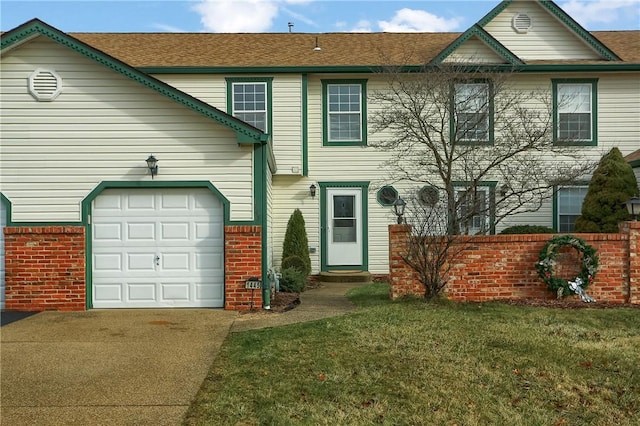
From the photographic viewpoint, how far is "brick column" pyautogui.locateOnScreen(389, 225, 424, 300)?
10945 millimetres

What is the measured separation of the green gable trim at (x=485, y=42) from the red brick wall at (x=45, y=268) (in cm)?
1083

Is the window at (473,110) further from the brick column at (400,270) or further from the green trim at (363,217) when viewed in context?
the brick column at (400,270)

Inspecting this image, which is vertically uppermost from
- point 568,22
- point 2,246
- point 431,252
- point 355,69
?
point 568,22

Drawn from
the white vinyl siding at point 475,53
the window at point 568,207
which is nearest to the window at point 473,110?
the white vinyl siding at point 475,53

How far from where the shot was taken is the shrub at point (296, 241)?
15570mm

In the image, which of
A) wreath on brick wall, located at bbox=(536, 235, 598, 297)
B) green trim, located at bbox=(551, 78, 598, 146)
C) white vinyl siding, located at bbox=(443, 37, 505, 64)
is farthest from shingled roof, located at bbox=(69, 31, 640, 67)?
wreath on brick wall, located at bbox=(536, 235, 598, 297)

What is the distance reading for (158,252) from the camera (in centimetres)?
1095

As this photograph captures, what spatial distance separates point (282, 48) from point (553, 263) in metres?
Result: 10.8

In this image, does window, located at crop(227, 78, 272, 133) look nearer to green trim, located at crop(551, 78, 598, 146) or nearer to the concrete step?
the concrete step

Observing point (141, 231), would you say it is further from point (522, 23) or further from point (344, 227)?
point (522, 23)

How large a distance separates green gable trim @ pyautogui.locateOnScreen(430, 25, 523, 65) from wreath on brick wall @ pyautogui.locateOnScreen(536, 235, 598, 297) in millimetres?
7218

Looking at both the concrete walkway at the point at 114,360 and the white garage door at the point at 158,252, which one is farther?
the white garage door at the point at 158,252

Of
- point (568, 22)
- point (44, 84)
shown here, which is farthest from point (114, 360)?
point (568, 22)

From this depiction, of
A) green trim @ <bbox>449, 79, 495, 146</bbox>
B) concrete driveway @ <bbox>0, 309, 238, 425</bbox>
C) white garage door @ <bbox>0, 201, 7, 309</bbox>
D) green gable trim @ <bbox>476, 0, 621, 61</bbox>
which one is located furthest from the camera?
green gable trim @ <bbox>476, 0, 621, 61</bbox>
